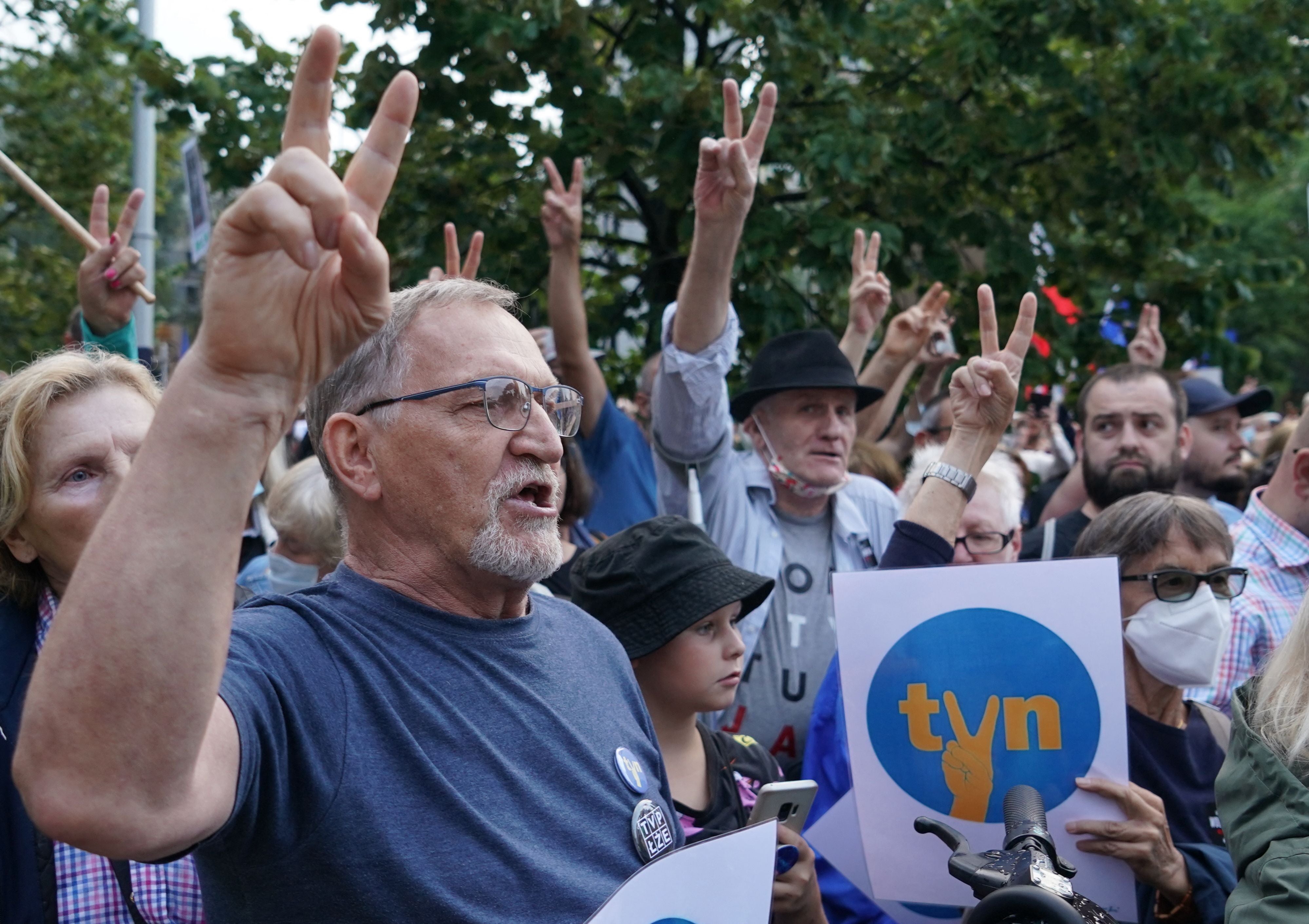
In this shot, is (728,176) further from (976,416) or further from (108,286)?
(108,286)

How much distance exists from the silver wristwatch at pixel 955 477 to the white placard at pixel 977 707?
16.8 inches

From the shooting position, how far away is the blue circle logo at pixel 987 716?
271 cm

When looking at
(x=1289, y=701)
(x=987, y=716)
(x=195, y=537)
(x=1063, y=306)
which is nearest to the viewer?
(x=195, y=537)

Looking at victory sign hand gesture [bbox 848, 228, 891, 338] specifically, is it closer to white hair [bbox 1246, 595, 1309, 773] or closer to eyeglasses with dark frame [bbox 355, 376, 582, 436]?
white hair [bbox 1246, 595, 1309, 773]

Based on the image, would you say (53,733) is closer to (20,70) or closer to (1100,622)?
(1100,622)

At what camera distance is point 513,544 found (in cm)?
208

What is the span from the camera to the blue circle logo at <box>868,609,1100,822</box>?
2.71 meters

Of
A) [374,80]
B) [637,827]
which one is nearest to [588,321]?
[374,80]

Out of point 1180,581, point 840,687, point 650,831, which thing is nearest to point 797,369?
point 840,687

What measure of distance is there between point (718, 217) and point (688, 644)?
4.21 feet

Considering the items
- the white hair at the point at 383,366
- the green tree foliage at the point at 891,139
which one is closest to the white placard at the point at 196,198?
the green tree foliage at the point at 891,139

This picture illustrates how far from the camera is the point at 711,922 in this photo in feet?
5.74

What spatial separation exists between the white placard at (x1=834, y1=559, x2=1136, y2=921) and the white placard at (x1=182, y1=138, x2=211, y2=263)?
5.07 m

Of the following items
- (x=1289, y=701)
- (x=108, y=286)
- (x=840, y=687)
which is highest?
(x=108, y=286)
